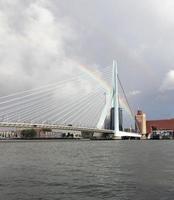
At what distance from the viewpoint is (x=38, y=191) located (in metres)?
18.2

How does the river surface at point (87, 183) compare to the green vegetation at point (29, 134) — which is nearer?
the river surface at point (87, 183)

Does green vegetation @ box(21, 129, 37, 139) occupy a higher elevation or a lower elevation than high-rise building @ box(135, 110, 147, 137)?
lower

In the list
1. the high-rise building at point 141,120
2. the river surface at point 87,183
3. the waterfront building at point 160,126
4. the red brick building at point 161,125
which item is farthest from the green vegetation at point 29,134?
the river surface at point 87,183

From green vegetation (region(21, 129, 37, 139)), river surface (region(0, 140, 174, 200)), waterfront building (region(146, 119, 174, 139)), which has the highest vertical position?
waterfront building (region(146, 119, 174, 139))

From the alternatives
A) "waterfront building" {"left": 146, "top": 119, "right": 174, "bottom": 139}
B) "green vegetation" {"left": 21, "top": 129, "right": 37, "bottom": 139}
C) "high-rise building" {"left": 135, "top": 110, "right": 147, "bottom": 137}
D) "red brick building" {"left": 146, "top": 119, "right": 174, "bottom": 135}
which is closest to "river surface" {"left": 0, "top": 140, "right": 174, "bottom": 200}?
"green vegetation" {"left": 21, "top": 129, "right": 37, "bottom": 139}

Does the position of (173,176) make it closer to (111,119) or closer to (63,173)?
(63,173)

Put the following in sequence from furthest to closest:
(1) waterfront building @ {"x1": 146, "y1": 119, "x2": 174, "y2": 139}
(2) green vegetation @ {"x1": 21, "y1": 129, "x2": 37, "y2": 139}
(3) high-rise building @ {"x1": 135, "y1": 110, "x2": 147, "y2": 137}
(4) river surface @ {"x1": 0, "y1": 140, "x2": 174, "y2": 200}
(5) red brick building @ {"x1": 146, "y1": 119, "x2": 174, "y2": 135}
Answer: (5) red brick building @ {"x1": 146, "y1": 119, "x2": 174, "y2": 135}, (1) waterfront building @ {"x1": 146, "y1": 119, "x2": 174, "y2": 139}, (3) high-rise building @ {"x1": 135, "y1": 110, "x2": 147, "y2": 137}, (2) green vegetation @ {"x1": 21, "y1": 129, "x2": 37, "y2": 139}, (4) river surface @ {"x1": 0, "y1": 140, "x2": 174, "y2": 200}

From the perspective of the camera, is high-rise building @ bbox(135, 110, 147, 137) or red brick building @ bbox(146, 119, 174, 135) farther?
red brick building @ bbox(146, 119, 174, 135)

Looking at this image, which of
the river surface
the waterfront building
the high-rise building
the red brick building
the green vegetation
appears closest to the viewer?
the river surface

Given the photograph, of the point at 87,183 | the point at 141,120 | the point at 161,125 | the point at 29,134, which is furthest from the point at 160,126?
the point at 87,183

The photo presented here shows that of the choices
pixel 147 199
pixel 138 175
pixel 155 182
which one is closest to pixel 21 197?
pixel 147 199

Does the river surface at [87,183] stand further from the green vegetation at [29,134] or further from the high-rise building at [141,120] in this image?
the high-rise building at [141,120]

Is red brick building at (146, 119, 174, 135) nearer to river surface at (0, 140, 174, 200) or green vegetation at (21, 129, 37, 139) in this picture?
green vegetation at (21, 129, 37, 139)

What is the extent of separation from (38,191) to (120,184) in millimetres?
3625
